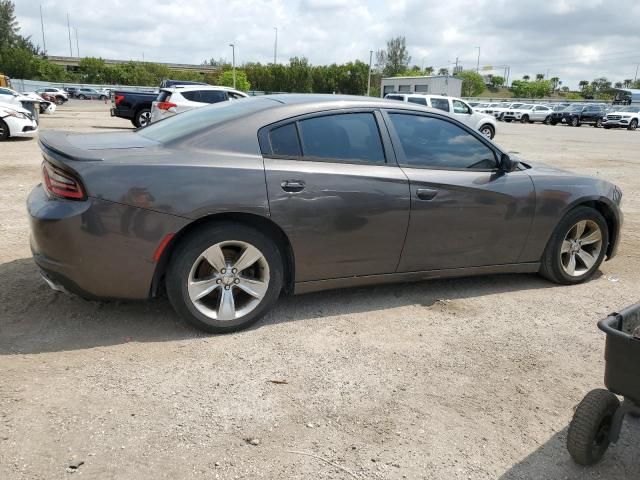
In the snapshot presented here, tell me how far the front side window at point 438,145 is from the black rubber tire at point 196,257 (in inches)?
50.9

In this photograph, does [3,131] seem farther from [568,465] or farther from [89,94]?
[89,94]

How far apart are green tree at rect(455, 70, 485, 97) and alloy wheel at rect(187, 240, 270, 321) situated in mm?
106159

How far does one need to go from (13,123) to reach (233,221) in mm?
13216

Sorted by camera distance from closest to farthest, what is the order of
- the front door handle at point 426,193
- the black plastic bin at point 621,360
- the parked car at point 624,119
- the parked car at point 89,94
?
the black plastic bin at point 621,360, the front door handle at point 426,193, the parked car at point 624,119, the parked car at point 89,94

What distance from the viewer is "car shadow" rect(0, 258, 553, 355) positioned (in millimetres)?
3559

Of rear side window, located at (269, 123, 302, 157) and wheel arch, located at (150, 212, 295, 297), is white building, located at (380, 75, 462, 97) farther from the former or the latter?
wheel arch, located at (150, 212, 295, 297)

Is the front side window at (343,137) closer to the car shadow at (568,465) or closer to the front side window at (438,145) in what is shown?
the front side window at (438,145)

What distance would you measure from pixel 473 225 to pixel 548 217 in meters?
0.80

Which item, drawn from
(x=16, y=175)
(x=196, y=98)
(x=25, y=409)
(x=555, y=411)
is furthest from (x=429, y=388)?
(x=196, y=98)

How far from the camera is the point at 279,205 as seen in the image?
364 cm

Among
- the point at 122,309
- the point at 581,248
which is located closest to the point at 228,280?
the point at 122,309

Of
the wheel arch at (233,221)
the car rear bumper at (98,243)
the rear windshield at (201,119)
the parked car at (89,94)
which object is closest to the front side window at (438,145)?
the rear windshield at (201,119)

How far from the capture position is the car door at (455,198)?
4.14m

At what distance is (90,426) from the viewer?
267 centimetres
